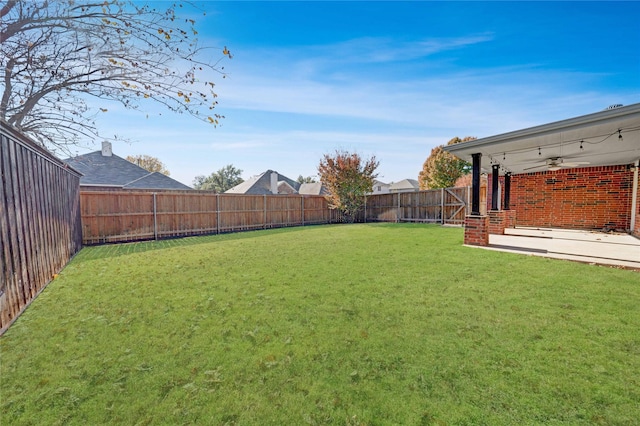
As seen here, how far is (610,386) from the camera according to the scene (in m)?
1.82

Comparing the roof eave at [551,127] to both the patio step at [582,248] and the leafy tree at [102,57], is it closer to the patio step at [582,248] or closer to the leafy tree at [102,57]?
the patio step at [582,248]

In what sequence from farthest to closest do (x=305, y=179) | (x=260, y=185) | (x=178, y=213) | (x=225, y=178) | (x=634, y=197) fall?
(x=305, y=179) < (x=225, y=178) < (x=260, y=185) < (x=178, y=213) < (x=634, y=197)

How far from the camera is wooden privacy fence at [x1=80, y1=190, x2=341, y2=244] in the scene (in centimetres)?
909

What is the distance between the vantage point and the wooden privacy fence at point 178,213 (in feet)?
29.8

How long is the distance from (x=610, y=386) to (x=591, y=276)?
3296 millimetres

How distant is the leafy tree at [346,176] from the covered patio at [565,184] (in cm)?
661

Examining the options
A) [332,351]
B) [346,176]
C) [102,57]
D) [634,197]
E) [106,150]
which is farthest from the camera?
[106,150]

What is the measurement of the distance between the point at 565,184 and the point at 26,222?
15222 mm

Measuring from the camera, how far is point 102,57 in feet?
12.6

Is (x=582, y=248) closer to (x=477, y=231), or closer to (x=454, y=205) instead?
(x=477, y=231)

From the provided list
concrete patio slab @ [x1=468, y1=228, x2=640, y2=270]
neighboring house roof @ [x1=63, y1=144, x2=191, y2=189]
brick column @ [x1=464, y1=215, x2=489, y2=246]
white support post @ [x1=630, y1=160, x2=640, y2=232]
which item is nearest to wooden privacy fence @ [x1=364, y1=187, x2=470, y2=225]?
concrete patio slab @ [x1=468, y1=228, x2=640, y2=270]

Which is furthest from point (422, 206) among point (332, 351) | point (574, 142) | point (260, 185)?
point (260, 185)

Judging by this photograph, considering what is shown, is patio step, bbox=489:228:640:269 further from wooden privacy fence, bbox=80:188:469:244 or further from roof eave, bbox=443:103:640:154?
wooden privacy fence, bbox=80:188:469:244

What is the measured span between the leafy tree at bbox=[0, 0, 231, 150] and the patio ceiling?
5722 millimetres
